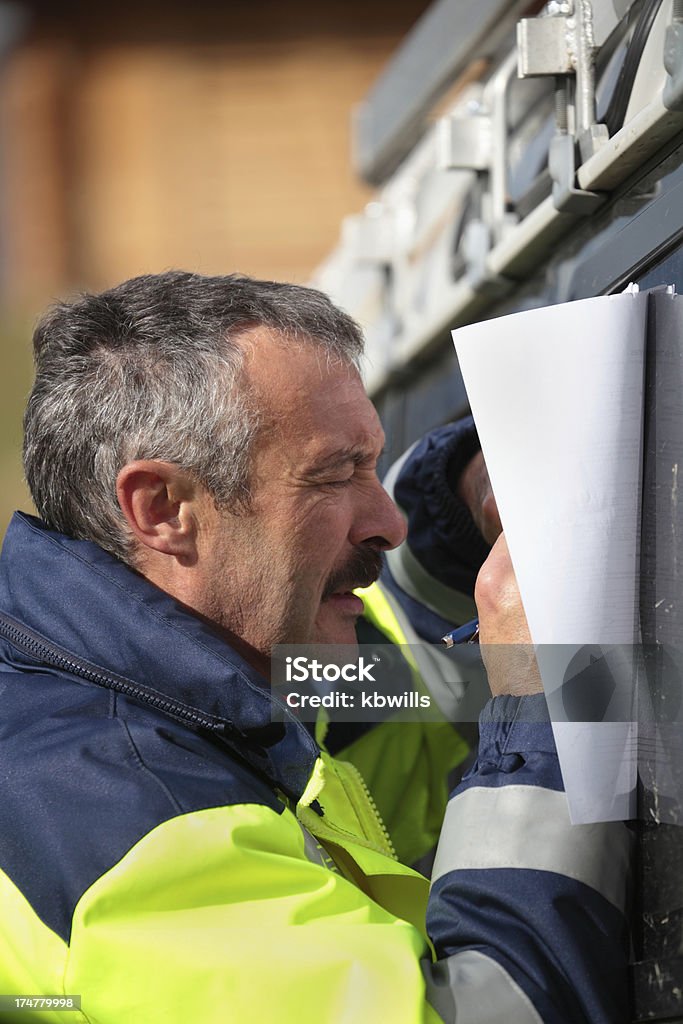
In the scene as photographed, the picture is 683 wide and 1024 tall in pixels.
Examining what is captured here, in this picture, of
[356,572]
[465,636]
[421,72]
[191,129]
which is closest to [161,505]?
[356,572]

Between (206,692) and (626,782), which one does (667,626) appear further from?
(206,692)

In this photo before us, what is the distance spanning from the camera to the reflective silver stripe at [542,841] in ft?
4.41

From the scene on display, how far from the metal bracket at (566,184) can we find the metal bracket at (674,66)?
0.31 m

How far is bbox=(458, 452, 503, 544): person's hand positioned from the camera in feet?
6.54

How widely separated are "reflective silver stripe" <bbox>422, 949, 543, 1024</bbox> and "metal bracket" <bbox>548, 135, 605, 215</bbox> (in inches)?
39.3

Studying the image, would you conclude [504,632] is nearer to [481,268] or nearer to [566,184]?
[566,184]

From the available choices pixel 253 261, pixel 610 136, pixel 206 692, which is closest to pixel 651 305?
pixel 610 136

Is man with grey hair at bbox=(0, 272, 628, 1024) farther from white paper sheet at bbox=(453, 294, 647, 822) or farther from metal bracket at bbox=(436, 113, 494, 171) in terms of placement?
metal bracket at bbox=(436, 113, 494, 171)

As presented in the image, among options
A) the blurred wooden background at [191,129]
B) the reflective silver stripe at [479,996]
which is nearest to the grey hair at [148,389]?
the reflective silver stripe at [479,996]

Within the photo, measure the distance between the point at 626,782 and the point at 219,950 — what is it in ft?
1.43

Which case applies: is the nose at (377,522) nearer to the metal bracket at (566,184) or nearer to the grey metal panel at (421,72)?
the metal bracket at (566,184)

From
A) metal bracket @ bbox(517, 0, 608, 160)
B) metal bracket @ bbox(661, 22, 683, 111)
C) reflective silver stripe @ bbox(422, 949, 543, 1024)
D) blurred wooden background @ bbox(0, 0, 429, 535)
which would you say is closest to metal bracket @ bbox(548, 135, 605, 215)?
metal bracket @ bbox(517, 0, 608, 160)

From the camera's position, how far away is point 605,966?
134 centimetres

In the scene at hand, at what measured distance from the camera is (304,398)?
5.94ft
